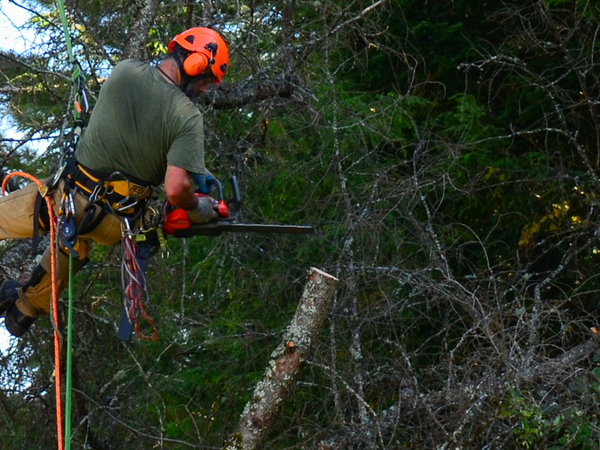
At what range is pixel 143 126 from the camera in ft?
15.4

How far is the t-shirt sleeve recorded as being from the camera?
4562 mm

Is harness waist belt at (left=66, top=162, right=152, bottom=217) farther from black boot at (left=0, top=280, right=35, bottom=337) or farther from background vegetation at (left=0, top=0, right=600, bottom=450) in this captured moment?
background vegetation at (left=0, top=0, right=600, bottom=450)

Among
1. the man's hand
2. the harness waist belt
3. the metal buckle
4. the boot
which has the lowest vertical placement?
the boot

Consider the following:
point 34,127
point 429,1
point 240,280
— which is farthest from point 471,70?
point 34,127

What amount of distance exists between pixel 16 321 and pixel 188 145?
5.31 ft

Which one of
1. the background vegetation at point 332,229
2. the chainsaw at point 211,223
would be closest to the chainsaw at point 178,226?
the chainsaw at point 211,223

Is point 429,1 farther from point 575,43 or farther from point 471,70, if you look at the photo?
point 575,43

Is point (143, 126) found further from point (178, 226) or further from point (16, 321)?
point (16, 321)

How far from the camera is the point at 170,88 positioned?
4711 millimetres

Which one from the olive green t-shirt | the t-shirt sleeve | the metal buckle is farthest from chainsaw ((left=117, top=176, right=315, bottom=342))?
the t-shirt sleeve

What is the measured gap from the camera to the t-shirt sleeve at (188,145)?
4.56 meters

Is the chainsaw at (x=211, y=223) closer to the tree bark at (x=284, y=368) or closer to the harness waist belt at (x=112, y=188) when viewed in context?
the harness waist belt at (x=112, y=188)

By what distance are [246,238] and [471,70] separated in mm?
2776

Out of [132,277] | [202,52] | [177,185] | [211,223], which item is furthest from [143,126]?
[132,277]
